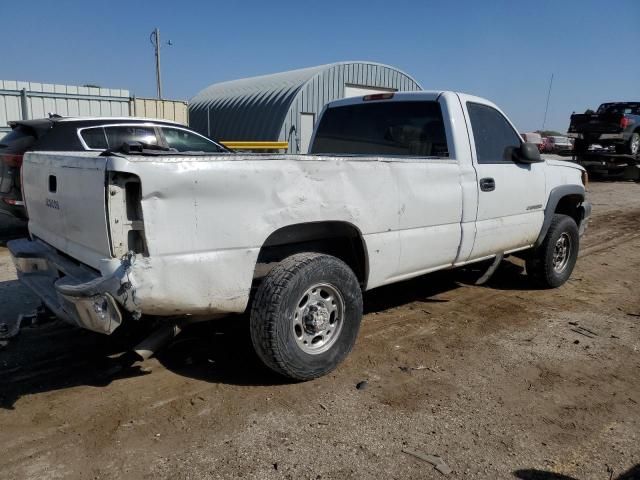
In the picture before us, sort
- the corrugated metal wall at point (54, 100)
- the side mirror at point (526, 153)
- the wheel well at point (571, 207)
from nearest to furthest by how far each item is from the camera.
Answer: the side mirror at point (526, 153)
the wheel well at point (571, 207)
the corrugated metal wall at point (54, 100)

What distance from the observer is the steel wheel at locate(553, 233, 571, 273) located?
6.03 meters

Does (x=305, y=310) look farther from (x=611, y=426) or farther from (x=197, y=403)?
(x=611, y=426)

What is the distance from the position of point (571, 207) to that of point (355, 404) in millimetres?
4419

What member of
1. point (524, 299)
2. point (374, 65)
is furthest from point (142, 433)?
point (374, 65)

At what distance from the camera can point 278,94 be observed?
1950 centimetres

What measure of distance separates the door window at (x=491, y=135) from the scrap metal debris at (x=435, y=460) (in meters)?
2.80

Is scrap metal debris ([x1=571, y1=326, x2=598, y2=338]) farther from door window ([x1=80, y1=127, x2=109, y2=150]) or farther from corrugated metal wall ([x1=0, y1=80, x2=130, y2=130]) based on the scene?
corrugated metal wall ([x1=0, y1=80, x2=130, y2=130])

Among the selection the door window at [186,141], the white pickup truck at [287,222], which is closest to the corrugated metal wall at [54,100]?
the door window at [186,141]

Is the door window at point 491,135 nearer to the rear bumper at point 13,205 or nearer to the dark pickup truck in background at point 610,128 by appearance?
→ the rear bumper at point 13,205

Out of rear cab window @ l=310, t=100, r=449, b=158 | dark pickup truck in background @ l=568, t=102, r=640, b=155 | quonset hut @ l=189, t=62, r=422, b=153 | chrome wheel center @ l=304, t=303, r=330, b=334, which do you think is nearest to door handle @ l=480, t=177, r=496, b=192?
rear cab window @ l=310, t=100, r=449, b=158

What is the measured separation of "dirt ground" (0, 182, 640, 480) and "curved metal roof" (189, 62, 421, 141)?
1423 cm

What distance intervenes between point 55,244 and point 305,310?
5.66 ft

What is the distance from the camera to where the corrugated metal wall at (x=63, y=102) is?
1227 centimetres

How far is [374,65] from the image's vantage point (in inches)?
816
